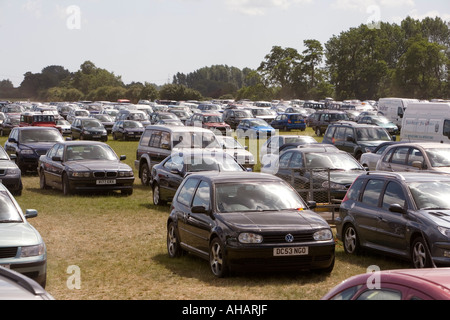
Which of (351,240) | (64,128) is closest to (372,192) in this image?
(351,240)

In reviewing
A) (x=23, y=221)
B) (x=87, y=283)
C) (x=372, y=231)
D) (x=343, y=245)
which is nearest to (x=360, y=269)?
(x=372, y=231)

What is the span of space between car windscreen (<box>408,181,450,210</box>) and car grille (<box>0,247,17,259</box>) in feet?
19.1

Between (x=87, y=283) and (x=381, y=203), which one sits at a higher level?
(x=381, y=203)

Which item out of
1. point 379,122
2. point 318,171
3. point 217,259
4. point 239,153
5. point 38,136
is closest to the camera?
point 217,259

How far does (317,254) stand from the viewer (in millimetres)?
10906

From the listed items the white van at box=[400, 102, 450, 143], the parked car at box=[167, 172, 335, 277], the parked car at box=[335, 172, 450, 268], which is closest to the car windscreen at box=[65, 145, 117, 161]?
the parked car at box=[167, 172, 335, 277]

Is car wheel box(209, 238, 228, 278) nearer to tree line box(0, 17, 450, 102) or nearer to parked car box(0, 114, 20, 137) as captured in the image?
parked car box(0, 114, 20, 137)

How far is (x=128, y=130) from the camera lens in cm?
5097

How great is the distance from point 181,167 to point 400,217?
8163 mm

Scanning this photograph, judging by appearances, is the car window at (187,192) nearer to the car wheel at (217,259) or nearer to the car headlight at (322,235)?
the car wheel at (217,259)

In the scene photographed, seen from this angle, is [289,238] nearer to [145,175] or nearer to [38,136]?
[145,175]

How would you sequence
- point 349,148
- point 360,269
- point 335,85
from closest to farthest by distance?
point 360,269
point 349,148
point 335,85

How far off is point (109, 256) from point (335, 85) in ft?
376
